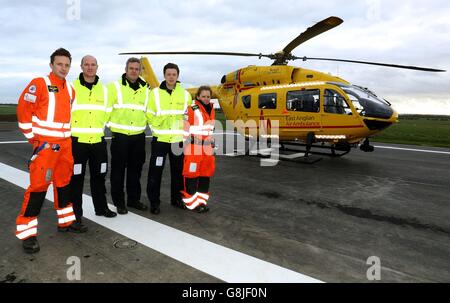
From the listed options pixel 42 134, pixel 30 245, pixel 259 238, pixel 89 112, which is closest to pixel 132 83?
pixel 89 112

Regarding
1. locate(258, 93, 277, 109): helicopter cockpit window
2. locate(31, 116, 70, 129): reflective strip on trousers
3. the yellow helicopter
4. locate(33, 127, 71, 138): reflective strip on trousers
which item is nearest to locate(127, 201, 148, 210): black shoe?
locate(33, 127, 71, 138): reflective strip on trousers

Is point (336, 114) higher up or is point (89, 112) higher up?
point (336, 114)

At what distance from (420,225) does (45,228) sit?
5.27m

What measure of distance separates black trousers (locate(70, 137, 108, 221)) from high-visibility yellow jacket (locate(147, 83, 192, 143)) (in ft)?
2.71

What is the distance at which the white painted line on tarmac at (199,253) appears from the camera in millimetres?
2893

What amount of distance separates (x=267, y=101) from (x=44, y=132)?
7.54 metres

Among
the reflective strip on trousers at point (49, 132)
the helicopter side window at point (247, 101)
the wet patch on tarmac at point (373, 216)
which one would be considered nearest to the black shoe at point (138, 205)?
the reflective strip on trousers at point (49, 132)

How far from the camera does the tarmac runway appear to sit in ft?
9.73

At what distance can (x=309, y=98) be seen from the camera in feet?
29.6

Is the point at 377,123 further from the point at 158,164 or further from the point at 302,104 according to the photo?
the point at 158,164

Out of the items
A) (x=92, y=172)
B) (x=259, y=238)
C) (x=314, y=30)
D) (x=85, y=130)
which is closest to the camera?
(x=259, y=238)

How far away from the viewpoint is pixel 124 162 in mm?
4539

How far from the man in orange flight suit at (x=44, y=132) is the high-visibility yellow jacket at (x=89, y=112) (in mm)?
275
